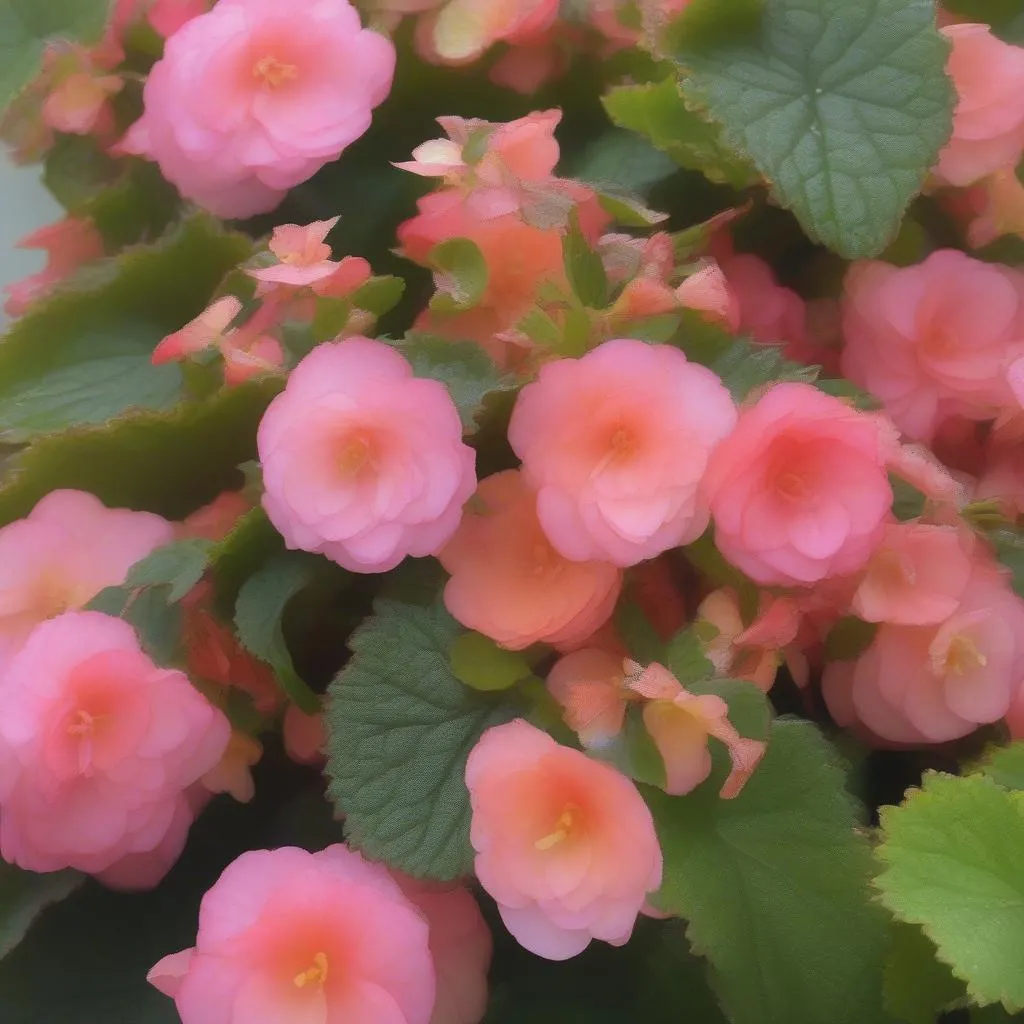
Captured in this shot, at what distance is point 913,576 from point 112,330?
15.1 inches

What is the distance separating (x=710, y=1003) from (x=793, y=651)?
0.14 m

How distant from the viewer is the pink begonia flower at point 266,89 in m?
0.47

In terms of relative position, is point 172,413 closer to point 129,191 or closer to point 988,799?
point 129,191

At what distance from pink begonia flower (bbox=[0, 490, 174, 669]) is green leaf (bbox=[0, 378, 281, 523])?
2 centimetres

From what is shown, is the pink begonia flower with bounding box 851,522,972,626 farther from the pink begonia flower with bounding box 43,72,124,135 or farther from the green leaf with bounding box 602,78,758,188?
the pink begonia flower with bounding box 43,72,124,135

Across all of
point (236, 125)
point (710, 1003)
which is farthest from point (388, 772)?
point (236, 125)

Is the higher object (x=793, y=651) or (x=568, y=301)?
(x=568, y=301)

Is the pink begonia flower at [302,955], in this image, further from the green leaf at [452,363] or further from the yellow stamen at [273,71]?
the yellow stamen at [273,71]

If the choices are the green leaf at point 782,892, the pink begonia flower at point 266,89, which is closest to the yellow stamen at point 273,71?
the pink begonia flower at point 266,89

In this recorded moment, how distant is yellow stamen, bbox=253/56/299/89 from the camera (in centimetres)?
48

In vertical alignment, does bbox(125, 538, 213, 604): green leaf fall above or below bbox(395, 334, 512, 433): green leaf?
below

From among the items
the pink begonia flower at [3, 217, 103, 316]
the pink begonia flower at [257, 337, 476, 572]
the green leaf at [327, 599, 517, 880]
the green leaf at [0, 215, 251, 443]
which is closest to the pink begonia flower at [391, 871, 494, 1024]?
the green leaf at [327, 599, 517, 880]

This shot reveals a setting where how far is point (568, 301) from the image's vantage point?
420 millimetres

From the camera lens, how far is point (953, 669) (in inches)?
16.3
